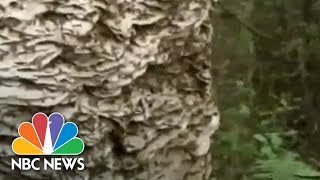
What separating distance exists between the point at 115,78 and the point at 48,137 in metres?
0.14

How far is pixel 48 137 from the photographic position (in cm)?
113

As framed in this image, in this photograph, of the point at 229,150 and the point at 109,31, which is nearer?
the point at 109,31

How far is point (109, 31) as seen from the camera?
3.64ft

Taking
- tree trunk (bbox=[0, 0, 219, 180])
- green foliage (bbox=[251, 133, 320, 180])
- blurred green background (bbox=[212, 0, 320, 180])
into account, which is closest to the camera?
tree trunk (bbox=[0, 0, 219, 180])

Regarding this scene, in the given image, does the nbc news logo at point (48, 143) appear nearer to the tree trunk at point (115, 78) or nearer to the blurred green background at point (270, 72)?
the tree trunk at point (115, 78)

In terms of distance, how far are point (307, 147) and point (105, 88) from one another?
1.04 m

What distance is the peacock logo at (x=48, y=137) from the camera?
3.64ft

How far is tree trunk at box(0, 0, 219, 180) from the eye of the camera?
1067mm

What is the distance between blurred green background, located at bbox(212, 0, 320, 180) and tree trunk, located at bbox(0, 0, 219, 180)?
664mm

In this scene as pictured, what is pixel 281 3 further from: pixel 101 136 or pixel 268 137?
pixel 101 136

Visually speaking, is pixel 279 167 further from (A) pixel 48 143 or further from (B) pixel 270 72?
(A) pixel 48 143

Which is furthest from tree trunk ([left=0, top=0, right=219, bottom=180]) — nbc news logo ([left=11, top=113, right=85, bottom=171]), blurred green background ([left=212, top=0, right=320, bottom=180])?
blurred green background ([left=212, top=0, right=320, bottom=180])

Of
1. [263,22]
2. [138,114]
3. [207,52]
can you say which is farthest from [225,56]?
[138,114]

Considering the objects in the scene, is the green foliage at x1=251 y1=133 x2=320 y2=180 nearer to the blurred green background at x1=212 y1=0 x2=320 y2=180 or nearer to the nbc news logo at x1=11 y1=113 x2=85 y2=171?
the blurred green background at x1=212 y1=0 x2=320 y2=180
